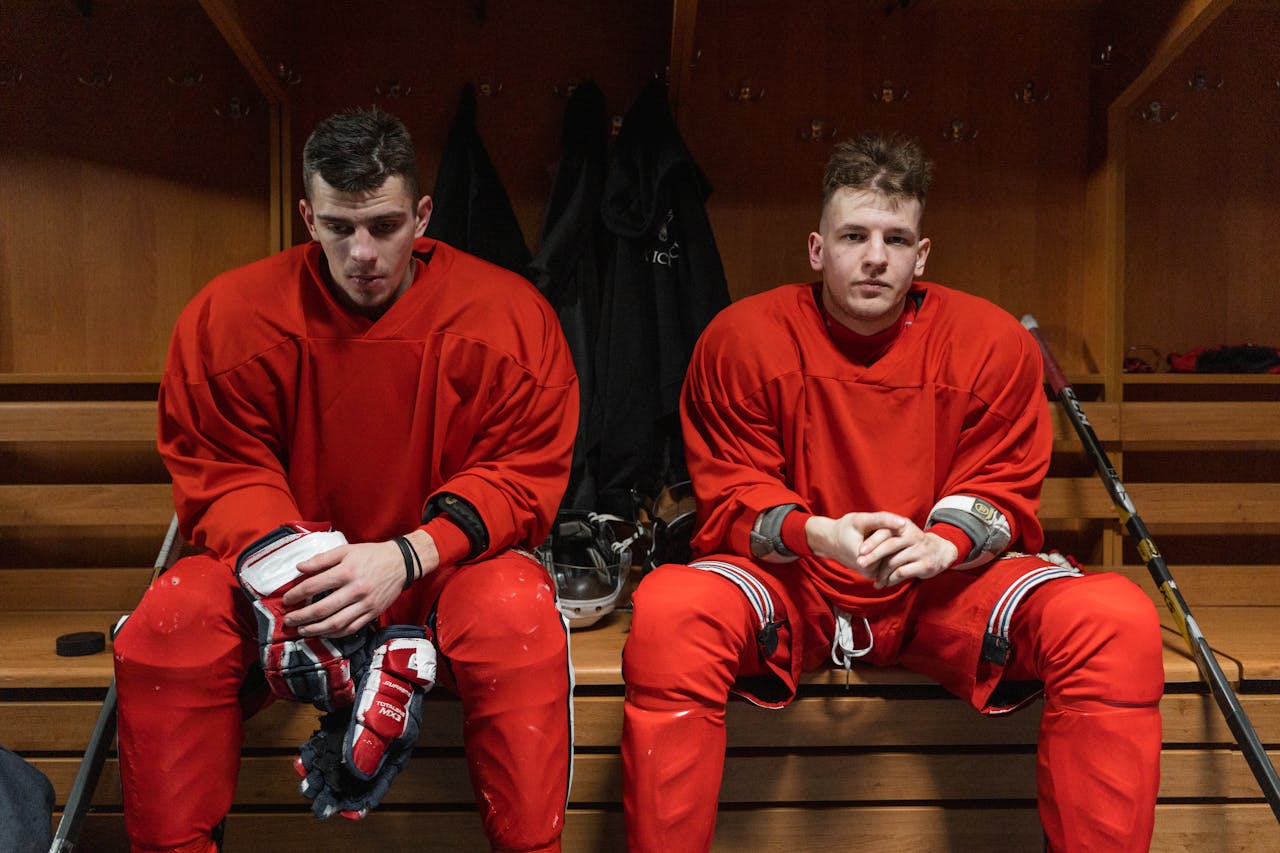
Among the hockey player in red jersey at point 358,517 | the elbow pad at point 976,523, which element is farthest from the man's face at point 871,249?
the hockey player in red jersey at point 358,517

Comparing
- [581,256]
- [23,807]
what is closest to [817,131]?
[581,256]

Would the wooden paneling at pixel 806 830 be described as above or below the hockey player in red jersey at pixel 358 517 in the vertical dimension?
below

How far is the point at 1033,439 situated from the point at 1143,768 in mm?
592

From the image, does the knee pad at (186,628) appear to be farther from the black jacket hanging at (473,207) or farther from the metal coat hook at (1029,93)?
the metal coat hook at (1029,93)

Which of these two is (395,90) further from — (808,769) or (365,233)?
(808,769)

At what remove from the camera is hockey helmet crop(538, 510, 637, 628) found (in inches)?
75.4

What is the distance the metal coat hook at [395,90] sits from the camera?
2.40 metres

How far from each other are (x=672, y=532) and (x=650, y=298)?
57 cm

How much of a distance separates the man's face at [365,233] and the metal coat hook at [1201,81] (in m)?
1.96

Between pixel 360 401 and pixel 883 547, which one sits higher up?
pixel 360 401

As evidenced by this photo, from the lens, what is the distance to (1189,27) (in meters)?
2.01

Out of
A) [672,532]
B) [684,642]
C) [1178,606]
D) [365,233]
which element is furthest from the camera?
[672,532]

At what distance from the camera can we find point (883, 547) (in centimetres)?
146

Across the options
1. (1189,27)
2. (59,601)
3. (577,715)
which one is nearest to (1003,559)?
(577,715)
